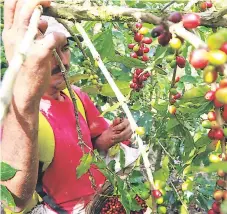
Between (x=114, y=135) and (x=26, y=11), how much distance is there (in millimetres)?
1510

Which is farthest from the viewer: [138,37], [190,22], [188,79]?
[188,79]

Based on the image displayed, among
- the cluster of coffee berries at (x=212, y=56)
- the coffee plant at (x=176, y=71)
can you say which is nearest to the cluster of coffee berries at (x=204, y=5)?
the coffee plant at (x=176, y=71)

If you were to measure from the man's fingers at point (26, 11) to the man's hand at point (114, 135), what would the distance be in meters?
1.45

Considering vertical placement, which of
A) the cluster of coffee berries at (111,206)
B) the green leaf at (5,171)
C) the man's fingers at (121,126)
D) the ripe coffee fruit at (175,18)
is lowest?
the cluster of coffee berries at (111,206)

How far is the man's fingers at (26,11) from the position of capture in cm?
104

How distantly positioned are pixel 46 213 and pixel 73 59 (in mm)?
1392

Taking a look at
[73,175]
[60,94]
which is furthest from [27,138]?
[60,94]

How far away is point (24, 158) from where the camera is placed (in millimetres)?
1439

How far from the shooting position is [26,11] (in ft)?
3.47

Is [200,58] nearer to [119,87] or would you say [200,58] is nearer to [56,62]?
[119,87]

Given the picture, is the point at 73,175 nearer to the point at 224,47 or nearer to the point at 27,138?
the point at 27,138

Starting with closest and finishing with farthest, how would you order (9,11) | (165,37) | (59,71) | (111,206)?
(165,37)
(9,11)
(59,71)
(111,206)

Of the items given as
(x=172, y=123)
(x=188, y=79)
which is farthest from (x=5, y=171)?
(x=188, y=79)

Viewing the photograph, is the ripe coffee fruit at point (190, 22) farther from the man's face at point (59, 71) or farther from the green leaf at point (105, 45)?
the man's face at point (59, 71)
